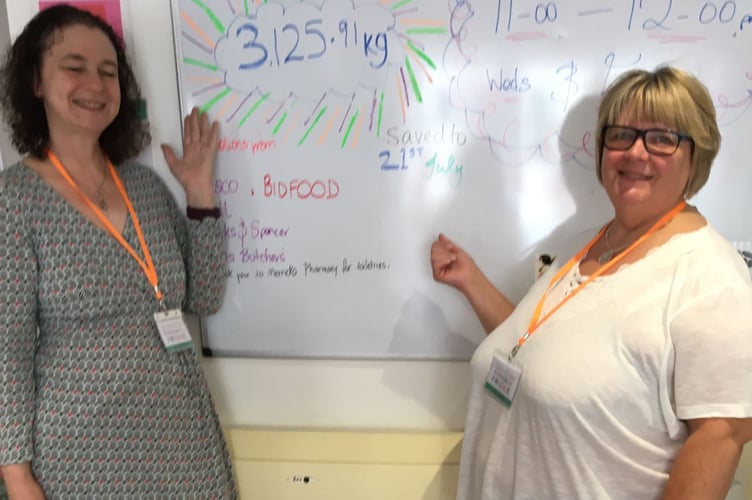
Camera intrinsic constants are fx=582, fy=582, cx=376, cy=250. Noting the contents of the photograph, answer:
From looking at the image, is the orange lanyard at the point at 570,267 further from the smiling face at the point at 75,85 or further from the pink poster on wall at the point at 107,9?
the pink poster on wall at the point at 107,9

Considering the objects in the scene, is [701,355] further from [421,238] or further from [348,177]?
[348,177]

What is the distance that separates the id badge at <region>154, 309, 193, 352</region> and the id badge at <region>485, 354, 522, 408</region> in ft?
2.31

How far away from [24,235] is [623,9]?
4.74 feet

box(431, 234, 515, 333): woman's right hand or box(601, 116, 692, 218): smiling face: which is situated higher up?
box(601, 116, 692, 218): smiling face

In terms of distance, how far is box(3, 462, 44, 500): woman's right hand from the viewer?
3.99ft

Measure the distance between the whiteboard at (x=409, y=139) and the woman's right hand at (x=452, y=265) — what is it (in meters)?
0.03

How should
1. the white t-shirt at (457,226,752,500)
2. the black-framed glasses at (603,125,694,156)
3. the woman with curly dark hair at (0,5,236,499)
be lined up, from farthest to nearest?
1. the woman with curly dark hair at (0,5,236,499)
2. the black-framed glasses at (603,125,694,156)
3. the white t-shirt at (457,226,752,500)

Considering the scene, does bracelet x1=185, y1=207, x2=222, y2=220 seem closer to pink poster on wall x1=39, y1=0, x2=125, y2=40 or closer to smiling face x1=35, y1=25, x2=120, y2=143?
smiling face x1=35, y1=25, x2=120, y2=143

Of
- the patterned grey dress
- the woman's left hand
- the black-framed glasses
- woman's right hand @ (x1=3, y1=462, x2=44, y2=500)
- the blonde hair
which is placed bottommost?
woman's right hand @ (x1=3, y1=462, x2=44, y2=500)

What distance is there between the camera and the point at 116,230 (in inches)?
51.0

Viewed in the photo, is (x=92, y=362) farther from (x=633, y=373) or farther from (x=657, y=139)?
(x=657, y=139)

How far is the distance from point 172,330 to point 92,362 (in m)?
0.18

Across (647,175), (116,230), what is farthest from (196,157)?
(647,175)

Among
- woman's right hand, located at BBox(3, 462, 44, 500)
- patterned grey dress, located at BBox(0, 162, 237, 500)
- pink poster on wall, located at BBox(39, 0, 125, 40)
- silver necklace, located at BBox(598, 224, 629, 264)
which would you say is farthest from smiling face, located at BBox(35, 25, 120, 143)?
silver necklace, located at BBox(598, 224, 629, 264)
